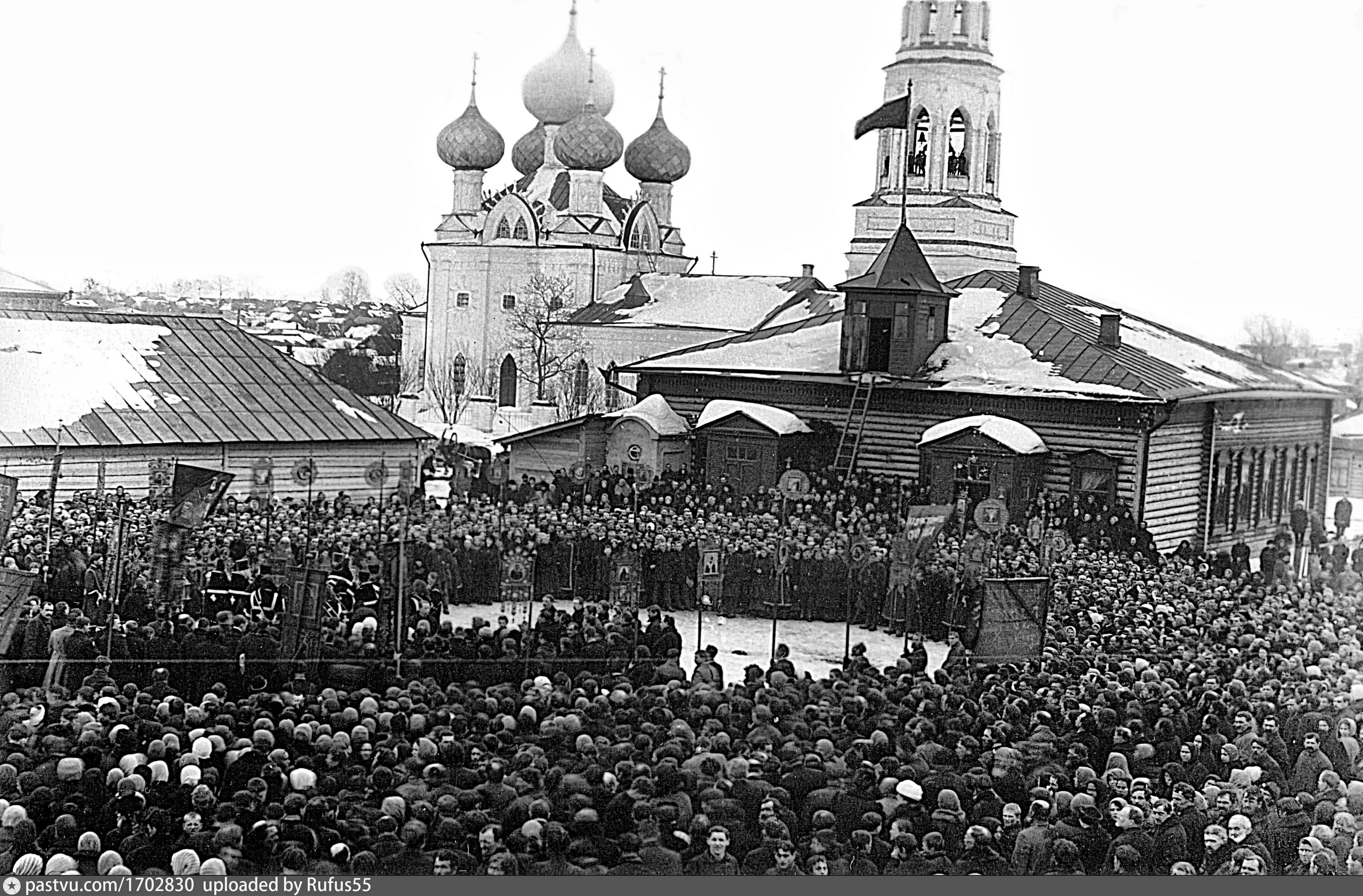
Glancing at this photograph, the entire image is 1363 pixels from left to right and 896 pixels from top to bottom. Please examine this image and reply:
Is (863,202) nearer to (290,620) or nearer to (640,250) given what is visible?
(640,250)

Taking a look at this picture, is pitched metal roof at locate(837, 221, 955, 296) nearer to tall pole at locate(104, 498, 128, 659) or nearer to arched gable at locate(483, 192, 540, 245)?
arched gable at locate(483, 192, 540, 245)

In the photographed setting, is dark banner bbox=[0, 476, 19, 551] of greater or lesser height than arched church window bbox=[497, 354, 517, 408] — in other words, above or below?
below

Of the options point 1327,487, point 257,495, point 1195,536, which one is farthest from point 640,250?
point 1327,487

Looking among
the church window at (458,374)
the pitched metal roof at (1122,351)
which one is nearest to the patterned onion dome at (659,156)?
the church window at (458,374)

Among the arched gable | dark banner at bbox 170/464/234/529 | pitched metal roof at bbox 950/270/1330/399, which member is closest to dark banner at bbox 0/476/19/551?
dark banner at bbox 170/464/234/529

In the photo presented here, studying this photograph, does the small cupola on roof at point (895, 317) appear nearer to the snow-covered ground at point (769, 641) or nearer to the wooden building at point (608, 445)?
the wooden building at point (608, 445)

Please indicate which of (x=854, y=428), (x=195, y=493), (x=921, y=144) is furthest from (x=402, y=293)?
(x=921, y=144)

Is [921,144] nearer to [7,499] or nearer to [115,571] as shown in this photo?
[115,571]
